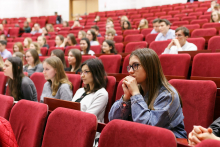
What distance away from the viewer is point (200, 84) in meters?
0.40

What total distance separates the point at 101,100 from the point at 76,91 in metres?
0.12

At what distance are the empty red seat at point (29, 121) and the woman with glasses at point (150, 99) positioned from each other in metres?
0.11

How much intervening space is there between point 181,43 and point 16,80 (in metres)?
0.53

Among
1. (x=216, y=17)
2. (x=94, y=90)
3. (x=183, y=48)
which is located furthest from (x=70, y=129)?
(x=216, y=17)

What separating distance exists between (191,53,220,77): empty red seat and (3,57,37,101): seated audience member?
418mm

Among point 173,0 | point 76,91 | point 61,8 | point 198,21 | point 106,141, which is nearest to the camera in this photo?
point 106,141

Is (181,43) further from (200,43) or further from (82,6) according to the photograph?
(82,6)

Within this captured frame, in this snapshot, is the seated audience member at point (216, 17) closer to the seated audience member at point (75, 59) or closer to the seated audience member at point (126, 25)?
the seated audience member at point (126, 25)

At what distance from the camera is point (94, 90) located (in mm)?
500

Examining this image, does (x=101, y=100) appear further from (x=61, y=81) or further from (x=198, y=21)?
(x=198, y=21)

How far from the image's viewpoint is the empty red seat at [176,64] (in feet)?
1.86

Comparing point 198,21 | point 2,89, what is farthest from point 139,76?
point 198,21

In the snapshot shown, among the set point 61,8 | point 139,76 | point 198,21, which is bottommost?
point 139,76

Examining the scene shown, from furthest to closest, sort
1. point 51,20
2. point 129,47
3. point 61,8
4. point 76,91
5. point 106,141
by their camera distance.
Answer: point 61,8, point 51,20, point 129,47, point 76,91, point 106,141
